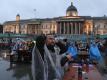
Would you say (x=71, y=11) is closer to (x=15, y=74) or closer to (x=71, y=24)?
(x=71, y=24)

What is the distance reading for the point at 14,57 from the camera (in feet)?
79.2

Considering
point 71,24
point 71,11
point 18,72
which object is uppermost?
point 71,11

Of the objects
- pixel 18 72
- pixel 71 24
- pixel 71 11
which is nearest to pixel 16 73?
pixel 18 72

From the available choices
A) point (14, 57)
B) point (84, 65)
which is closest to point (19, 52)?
point (14, 57)

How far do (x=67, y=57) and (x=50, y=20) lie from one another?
157243 mm

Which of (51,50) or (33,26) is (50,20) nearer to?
(33,26)

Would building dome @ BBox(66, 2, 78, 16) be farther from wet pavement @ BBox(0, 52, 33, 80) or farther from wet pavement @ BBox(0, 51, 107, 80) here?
wet pavement @ BBox(0, 52, 33, 80)

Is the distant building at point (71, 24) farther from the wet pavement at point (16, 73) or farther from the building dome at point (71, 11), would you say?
the wet pavement at point (16, 73)

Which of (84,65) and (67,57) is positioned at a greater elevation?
(67,57)

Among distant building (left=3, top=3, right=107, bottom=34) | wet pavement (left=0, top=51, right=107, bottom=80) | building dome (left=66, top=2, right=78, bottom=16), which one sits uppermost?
building dome (left=66, top=2, right=78, bottom=16)

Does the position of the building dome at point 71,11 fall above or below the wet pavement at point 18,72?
above

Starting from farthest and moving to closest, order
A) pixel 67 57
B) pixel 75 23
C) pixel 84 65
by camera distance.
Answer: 1. pixel 75 23
2. pixel 84 65
3. pixel 67 57

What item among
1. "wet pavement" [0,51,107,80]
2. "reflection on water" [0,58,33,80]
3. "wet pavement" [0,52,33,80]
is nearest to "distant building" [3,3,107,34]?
"wet pavement" [0,51,107,80]

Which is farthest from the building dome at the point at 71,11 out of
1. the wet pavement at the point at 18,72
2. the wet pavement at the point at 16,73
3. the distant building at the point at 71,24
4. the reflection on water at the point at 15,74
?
the reflection on water at the point at 15,74
